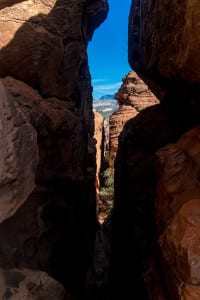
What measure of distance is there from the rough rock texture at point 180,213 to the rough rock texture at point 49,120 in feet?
6.23

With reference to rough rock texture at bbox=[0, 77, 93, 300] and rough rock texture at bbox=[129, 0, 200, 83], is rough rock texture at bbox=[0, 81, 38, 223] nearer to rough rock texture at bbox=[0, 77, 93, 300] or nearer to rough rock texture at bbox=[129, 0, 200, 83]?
rough rock texture at bbox=[0, 77, 93, 300]

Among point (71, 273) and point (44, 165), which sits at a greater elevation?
point (44, 165)

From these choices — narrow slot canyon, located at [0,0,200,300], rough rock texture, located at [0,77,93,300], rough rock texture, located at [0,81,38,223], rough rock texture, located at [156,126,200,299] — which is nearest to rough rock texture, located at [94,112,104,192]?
narrow slot canyon, located at [0,0,200,300]

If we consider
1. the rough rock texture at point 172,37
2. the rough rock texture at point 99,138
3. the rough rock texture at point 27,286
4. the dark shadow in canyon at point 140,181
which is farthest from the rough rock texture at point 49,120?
the rough rock texture at point 99,138

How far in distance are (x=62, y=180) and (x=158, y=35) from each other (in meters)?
3.05

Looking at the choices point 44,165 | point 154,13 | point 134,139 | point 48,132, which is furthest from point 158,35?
point 134,139

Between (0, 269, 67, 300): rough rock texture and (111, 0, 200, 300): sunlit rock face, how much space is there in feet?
4.32

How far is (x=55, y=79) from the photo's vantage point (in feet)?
18.8

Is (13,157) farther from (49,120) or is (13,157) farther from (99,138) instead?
(99,138)

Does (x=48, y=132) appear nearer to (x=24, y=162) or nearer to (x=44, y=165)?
(x=44, y=165)

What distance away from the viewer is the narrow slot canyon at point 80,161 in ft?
9.89

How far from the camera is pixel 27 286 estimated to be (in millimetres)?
3189

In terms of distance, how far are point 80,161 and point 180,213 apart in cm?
363

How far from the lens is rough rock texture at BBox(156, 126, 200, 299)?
276cm
